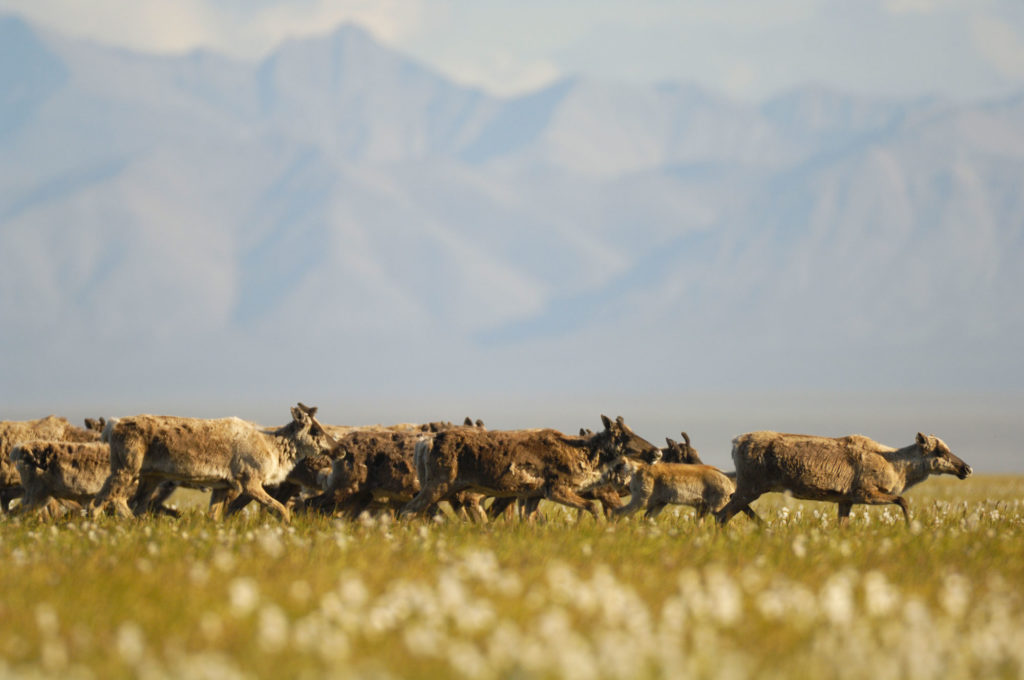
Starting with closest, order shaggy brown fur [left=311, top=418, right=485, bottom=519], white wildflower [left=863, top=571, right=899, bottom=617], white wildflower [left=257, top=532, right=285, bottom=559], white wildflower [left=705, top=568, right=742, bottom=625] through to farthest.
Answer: white wildflower [left=705, top=568, right=742, bottom=625] < white wildflower [left=863, top=571, right=899, bottom=617] < white wildflower [left=257, top=532, right=285, bottom=559] < shaggy brown fur [left=311, top=418, right=485, bottom=519]

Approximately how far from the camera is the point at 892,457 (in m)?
18.2

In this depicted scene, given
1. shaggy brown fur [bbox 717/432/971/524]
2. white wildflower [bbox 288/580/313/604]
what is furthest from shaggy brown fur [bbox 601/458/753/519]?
white wildflower [bbox 288/580/313/604]

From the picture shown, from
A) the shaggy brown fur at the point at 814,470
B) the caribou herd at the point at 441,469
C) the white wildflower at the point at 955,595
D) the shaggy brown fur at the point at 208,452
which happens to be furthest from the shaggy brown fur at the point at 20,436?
the white wildflower at the point at 955,595

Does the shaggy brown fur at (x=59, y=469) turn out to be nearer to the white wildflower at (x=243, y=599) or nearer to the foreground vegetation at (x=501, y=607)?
the foreground vegetation at (x=501, y=607)

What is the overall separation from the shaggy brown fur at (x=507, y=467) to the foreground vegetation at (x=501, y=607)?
10.2 feet

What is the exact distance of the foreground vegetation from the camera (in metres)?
6.32

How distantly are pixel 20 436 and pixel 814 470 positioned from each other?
14.7 metres

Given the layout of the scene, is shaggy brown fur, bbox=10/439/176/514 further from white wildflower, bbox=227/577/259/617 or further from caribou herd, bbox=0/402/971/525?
white wildflower, bbox=227/577/259/617

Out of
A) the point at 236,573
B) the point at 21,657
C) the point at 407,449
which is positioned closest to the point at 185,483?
the point at 407,449

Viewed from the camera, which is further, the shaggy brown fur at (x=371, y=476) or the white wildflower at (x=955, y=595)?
the shaggy brown fur at (x=371, y=476)

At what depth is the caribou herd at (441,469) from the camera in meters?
16.5

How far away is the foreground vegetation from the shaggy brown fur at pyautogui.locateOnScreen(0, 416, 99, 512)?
292 inches

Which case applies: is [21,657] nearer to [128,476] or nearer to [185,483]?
[128,476]

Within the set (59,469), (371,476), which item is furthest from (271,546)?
(59,469)
